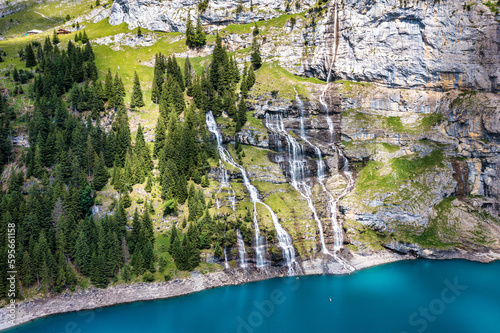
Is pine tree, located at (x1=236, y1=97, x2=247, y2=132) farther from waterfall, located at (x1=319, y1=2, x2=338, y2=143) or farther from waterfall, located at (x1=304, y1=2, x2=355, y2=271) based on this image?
waterfall, located at (x1=319, y1=2, x2=338, y2=143)

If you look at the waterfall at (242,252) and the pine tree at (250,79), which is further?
the pine tree at (250,79)

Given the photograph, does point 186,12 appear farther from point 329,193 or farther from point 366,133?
point 329,193

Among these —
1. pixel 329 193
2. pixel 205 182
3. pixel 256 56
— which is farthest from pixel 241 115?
pixel 329 193

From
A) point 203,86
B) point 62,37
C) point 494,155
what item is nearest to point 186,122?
point 203,86

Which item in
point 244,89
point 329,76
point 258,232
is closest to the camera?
point 258,232

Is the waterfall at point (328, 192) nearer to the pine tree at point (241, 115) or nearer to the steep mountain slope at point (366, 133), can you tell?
the steep mountain slope at point (366, 133)

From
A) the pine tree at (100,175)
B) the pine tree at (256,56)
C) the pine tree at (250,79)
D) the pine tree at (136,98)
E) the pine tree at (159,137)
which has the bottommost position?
the pine tree at (100,175)

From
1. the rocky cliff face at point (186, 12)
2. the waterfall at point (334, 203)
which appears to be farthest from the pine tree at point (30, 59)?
the waterfall at point (334, 203)
